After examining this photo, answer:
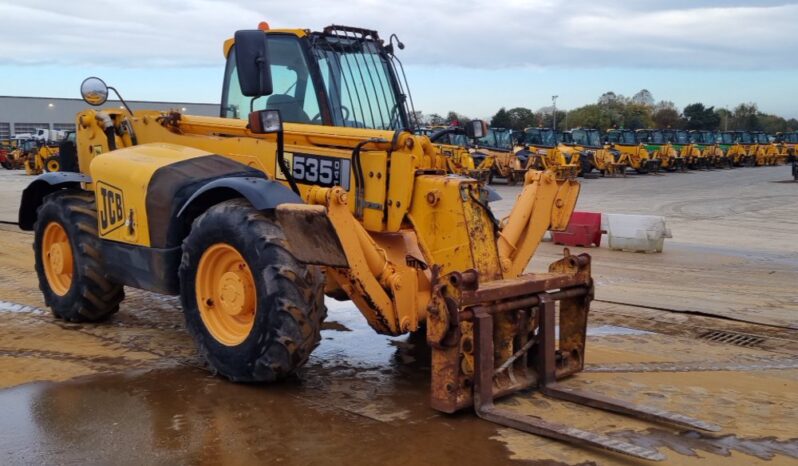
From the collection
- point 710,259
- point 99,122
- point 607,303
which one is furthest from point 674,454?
point 710,259

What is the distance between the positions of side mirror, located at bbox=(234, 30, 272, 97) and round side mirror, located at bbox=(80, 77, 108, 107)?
2.45 meters

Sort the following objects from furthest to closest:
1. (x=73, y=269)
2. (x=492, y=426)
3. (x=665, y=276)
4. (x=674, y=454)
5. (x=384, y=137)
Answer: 1. (x=665, y=276)
2. (x=73, y=269)
3. (x=384, y=137)
4. (x=492, y=426)
5. (x=674, y=454)

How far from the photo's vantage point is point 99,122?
7.60 meters

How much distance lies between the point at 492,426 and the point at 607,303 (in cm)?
423

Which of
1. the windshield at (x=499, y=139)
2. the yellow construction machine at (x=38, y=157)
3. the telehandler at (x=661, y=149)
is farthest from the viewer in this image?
the telehandler at (x=661, y=149)

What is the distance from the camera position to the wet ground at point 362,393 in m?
4.47

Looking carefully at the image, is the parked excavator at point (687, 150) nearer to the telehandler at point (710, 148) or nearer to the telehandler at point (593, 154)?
the telehandler at point (710, 148)

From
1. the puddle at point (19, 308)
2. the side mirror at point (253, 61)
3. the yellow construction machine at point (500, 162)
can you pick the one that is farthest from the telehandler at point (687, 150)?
the side mirror at point (253, 61)

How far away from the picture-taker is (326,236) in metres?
5.00

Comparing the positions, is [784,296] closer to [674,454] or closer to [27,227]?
[674,454]

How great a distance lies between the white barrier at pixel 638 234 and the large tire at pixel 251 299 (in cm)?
814

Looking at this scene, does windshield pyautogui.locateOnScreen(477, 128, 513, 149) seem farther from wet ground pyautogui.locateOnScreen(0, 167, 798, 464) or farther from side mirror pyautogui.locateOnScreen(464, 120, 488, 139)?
side mirror pyautogui.locateOnScreen(464, 120, 488, 139)

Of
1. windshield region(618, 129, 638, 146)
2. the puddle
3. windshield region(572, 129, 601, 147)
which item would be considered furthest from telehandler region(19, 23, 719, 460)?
windshield region(618, 129, 638, 146)

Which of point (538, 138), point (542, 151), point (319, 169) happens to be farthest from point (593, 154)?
point (319, 169)
